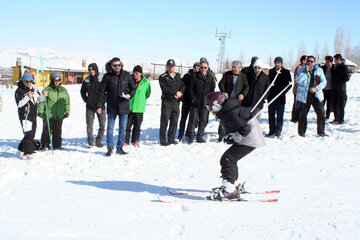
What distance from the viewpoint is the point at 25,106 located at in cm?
685

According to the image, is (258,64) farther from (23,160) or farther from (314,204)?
(23,160)

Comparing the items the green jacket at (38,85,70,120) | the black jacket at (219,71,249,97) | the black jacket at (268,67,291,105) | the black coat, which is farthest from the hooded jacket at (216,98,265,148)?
the green jacket at (38,85,70,120)

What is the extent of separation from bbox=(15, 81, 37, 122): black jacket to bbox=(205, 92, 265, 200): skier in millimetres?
4266

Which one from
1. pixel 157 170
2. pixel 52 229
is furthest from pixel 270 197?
pixel 52 229

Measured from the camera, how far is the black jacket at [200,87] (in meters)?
8.30

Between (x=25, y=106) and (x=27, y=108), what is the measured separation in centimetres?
6

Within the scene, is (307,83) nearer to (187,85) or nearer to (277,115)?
(277,115)

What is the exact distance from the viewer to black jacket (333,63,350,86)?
9.93 m

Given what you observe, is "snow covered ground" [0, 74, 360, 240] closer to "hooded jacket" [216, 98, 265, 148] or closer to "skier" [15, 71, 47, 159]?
"skier" [15, 71, 47, 159]

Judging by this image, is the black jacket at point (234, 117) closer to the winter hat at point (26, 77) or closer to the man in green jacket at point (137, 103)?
the man in green jacket at point (137, 103)

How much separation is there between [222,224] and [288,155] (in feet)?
12.9

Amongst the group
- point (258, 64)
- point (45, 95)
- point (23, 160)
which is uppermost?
point (258, 64)

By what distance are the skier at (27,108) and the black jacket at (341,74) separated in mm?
8612

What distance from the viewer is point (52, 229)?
11.9ft
